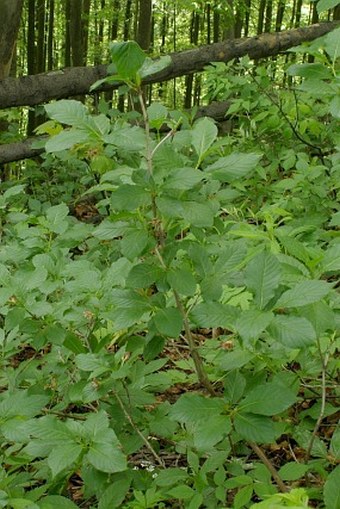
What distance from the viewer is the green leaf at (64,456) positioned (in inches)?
62.6

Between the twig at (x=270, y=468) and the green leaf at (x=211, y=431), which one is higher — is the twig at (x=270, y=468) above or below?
below

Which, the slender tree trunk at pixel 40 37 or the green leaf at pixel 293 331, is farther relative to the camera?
the slender tree trunk at pixel 40 37

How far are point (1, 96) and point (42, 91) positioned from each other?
1.35 ft

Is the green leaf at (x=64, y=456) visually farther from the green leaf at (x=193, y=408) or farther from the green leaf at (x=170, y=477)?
the green leaf at (x=170, y=477)

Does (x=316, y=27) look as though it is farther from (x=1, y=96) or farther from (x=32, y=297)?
(x=32, y=297)

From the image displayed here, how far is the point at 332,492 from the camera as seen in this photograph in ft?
5.24

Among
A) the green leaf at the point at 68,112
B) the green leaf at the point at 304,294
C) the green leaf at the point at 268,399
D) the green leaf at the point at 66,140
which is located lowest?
the green leaf at the point at 268,399

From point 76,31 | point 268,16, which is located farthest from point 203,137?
point 268,16

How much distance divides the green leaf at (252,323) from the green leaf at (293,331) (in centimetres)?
5

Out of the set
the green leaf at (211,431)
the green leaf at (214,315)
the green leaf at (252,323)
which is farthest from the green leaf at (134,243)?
the green leaf at (211,431)

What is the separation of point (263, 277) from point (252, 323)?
0.46 feet

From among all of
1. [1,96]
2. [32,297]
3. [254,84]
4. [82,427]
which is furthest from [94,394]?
[1,96]

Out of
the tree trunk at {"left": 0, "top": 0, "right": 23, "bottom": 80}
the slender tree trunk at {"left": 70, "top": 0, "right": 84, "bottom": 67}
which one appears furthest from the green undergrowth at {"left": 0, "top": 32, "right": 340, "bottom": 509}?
the slender tree trunk at {"left": 70, "top": 0, "right": 84, "bottom": 67}

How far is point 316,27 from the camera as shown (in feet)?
30.1
